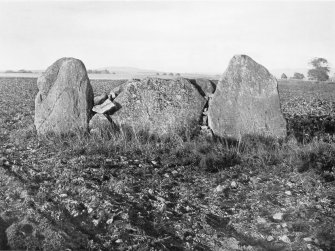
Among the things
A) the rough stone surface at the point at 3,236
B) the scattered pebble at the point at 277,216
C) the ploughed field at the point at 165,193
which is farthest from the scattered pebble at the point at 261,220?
the rough stone surface at the point at 3,236

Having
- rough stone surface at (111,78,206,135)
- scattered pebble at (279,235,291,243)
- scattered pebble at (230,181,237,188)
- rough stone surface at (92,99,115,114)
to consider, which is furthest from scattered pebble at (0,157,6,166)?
scattered pebble at (279,235,291,243)

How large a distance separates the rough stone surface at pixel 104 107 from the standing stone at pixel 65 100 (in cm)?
20

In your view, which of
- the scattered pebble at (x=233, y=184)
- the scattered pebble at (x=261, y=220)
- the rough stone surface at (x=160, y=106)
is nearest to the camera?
the scattered pebble at (x=261, y=220)

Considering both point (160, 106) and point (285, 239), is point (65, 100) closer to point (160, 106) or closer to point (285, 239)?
point (160, 106)

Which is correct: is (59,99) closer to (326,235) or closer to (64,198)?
(64,198)

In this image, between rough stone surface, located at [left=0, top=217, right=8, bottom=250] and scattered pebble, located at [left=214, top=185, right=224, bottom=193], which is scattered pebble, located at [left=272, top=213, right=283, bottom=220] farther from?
rough stone surface, located at [left=0, top=217, right=8, bottom=250]

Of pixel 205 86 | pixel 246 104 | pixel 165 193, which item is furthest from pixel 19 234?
pixel 205 86

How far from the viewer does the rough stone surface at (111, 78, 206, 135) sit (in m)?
11.5

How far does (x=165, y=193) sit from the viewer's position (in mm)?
7711

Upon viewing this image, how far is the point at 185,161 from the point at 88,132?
3347 millimetres

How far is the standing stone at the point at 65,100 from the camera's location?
452 inches

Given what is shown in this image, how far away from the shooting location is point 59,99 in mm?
11688

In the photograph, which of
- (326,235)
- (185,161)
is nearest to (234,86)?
(185,161)

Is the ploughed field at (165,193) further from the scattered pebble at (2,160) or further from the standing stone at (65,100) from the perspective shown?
the standing stone at (65,100)
